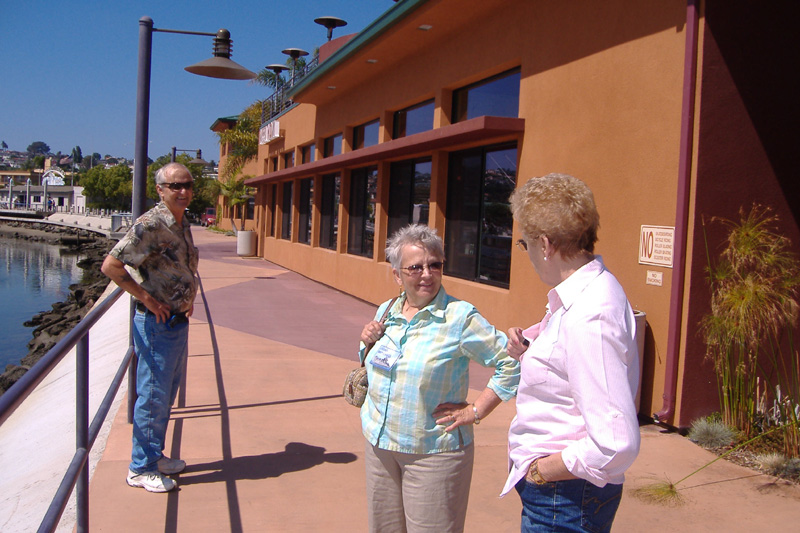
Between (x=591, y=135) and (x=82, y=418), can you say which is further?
(x=591, y=135)

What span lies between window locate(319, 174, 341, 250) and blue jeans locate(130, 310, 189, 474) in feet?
35.4

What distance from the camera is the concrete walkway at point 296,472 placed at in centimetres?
377

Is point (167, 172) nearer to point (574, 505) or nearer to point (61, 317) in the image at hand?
point (574, 505)

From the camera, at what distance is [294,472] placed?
4.41m

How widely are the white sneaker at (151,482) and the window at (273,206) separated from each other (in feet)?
58.1

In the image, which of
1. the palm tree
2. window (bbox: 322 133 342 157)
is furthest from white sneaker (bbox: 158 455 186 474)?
the palm tree

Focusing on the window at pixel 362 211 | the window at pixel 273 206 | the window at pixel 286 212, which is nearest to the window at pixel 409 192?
the window at pixel 362 211

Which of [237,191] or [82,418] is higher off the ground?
[237,191]

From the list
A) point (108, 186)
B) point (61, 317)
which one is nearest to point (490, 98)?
point (61, 317)

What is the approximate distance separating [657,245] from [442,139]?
3734mm

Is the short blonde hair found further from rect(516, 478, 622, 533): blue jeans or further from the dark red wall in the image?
the dark red wall

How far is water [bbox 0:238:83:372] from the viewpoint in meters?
18.7

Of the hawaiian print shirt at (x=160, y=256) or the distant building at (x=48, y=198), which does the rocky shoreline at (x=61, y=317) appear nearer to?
the hawaiian print shirt at (x=160, y=256)

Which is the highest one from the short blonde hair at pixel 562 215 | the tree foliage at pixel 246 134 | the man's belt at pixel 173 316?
the tree foliage at pixel 246 134
